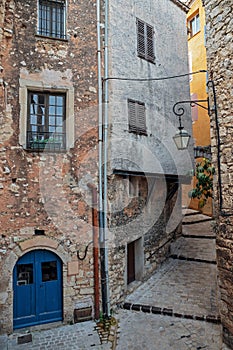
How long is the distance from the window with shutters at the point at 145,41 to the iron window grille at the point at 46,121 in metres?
3.41

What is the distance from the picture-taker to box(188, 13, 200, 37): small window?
48.2ft

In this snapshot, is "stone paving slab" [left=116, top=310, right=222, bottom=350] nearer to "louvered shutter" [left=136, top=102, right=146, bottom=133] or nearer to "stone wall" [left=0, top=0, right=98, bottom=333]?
"stone wall" [left=0, top=0, right=98, bottom=333]

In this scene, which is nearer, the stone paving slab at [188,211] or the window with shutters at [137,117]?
the window with shutters at [137,117]

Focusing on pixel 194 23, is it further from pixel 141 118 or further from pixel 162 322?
pixel 162 322

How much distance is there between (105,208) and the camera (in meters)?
7.30

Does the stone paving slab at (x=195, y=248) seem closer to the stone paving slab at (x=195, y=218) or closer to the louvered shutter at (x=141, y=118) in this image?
the stone paving slab at (x=195, y=218)

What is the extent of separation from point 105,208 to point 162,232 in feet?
12.2

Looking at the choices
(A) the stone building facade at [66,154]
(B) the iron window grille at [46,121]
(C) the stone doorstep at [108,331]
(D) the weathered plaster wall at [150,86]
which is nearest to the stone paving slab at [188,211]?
(D) the weathered plaster wall at [150,86]

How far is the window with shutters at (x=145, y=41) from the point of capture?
8.95 meters

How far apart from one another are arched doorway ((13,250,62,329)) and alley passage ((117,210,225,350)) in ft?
5.78

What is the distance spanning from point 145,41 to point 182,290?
789 cm

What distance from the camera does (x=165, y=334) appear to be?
611 centimetres

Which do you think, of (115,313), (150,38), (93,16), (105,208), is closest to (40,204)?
(105,208)

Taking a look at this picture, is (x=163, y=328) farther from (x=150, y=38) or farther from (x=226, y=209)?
(x=150, y=38)
